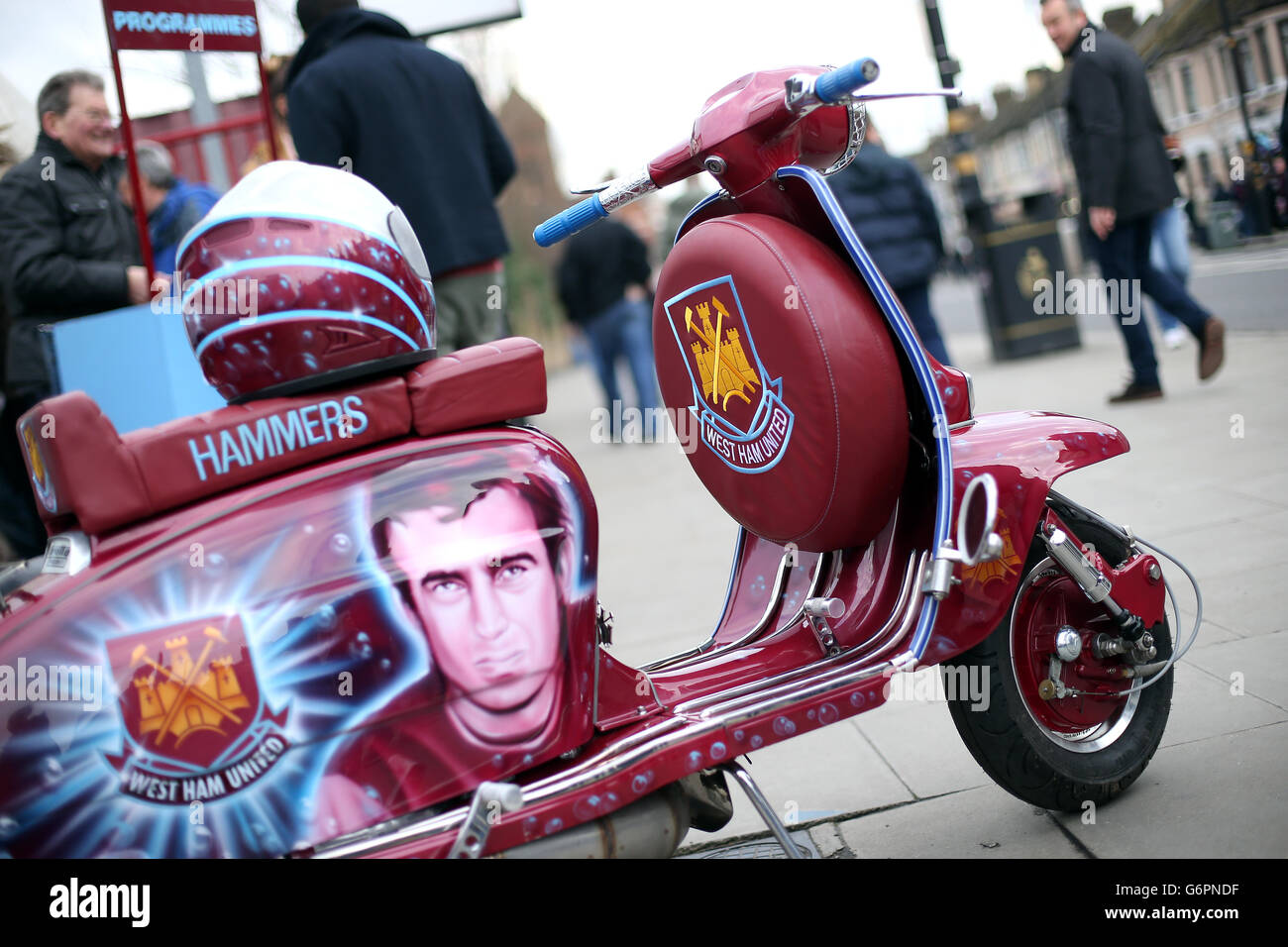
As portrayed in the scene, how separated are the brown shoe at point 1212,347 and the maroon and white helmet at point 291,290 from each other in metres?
4.87

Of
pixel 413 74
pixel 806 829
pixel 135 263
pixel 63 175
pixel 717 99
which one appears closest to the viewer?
pixel 717 99

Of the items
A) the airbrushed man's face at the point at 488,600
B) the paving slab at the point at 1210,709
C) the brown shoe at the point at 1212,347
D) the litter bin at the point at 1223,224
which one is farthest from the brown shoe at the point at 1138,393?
the litter bin at the point at 1223,224

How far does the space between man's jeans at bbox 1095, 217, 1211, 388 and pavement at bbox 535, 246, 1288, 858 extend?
26 cm

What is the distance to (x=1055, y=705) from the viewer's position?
93.2 inches

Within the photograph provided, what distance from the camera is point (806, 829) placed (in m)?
2.58

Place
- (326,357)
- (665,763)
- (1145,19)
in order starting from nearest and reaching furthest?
(665,763), (326,357), (1145,19)

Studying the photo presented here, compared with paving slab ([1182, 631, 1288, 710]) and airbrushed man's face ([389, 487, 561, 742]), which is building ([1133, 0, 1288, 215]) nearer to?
paving slab ([1182, 631, 1288, 710])

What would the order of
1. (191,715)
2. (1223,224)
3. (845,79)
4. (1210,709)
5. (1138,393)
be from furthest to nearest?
(1223,224), (1138,393), (1210,709), (845,79), (191,715)

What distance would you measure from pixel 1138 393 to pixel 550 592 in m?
5.15

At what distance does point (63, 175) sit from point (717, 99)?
10.3ft

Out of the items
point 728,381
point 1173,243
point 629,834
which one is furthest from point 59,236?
point 1173,243

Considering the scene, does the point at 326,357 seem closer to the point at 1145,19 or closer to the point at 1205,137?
the point at 1145,19

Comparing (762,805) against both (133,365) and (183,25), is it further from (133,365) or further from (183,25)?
(183,25)
